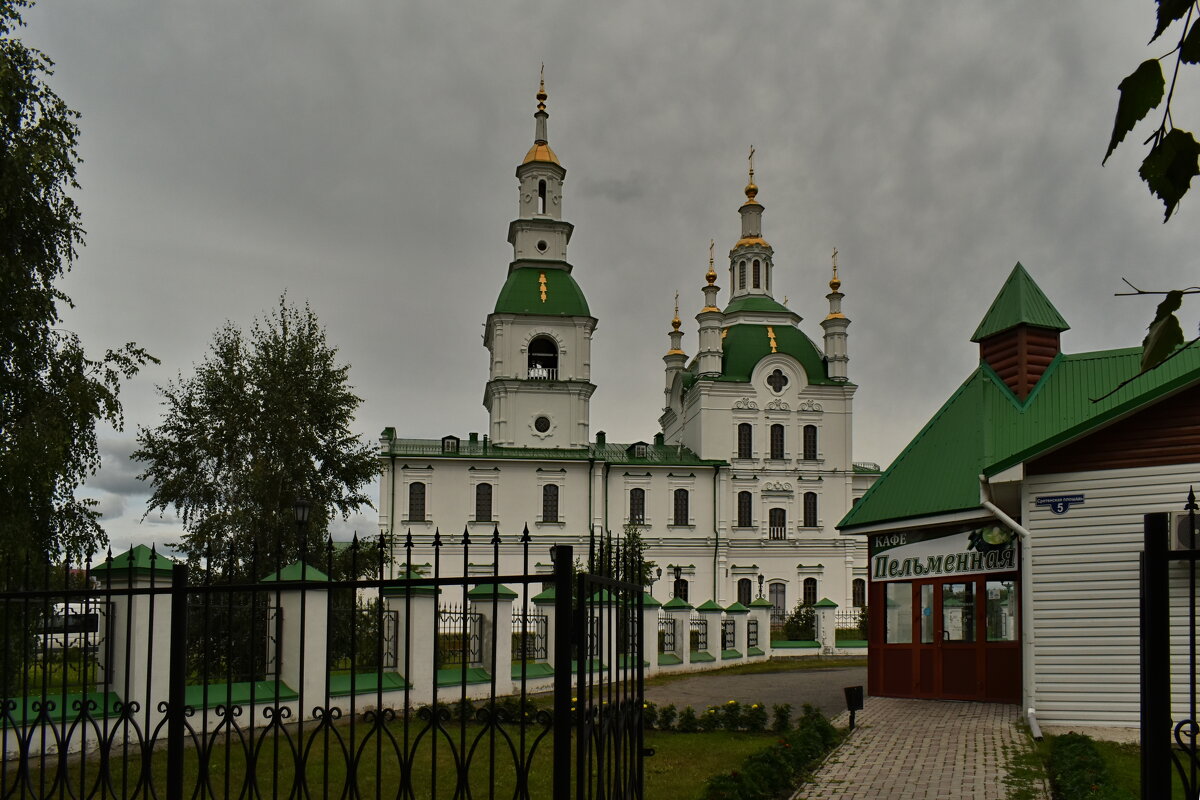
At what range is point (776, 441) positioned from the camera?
44219mm

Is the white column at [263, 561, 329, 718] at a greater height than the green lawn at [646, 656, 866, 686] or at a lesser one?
greater

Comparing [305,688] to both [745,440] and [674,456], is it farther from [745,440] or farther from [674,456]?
[745,440]

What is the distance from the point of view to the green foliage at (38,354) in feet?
42.4

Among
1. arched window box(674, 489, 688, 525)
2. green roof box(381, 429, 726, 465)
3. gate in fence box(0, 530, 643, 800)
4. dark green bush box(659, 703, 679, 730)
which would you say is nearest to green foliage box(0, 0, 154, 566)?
gate in fence box(0, 530, 643, 800)

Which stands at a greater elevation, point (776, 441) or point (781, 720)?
point (776, 441)

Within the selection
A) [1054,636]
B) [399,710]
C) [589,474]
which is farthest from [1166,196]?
[589,474]

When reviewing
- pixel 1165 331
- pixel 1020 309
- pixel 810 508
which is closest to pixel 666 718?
pixel 1020 309

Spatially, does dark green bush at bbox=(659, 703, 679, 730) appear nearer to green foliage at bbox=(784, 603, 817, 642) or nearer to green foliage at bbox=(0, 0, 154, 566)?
green foliage at bbox=(0, 0, 154, 566)

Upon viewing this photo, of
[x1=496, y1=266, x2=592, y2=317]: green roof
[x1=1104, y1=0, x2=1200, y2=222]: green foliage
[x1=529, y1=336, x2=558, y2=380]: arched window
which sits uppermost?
[x1=496, y1=266, x2=592, y2=317]: green roof

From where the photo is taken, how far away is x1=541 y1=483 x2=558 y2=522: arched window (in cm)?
4166

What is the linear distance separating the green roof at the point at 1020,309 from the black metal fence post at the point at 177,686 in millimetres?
13164

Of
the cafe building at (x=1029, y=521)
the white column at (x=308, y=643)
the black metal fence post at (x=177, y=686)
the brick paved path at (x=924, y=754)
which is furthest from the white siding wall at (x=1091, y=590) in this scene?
the black metal fence post at (x=177, y=686)

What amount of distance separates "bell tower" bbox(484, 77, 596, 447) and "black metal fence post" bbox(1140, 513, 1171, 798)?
3929cm

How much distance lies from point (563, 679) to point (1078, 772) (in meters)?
6.40
